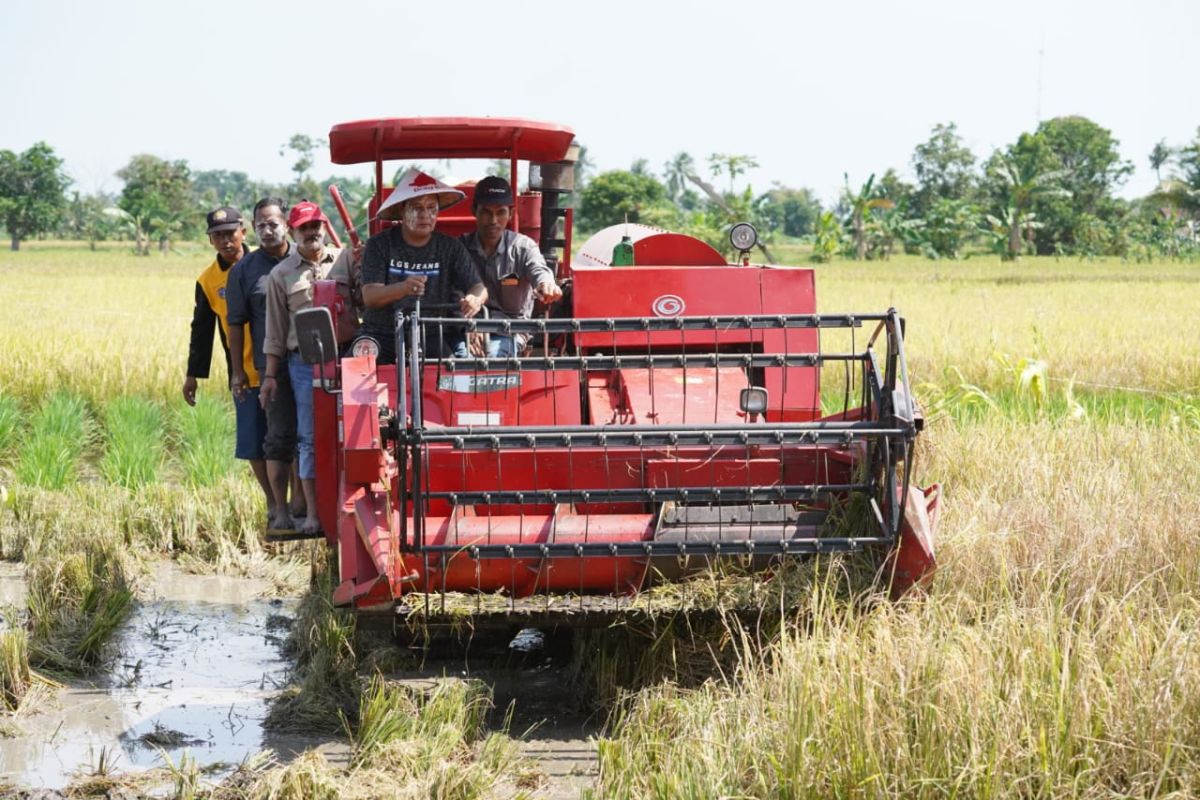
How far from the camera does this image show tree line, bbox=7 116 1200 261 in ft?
169

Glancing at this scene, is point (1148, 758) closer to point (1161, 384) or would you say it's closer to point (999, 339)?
point (1161, 384)

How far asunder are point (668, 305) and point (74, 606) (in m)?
3.10

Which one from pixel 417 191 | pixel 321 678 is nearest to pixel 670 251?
pixel 417 191

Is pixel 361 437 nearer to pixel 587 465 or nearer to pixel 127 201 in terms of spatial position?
pixel 587 465

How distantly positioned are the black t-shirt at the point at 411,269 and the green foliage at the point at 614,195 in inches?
1985

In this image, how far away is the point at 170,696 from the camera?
5781 millimetres

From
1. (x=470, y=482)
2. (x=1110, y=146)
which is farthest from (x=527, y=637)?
(x=1110, y=146)

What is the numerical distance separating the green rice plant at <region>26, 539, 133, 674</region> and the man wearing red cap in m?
0.86

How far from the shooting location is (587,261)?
862cm

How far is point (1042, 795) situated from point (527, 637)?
3261 millimetres

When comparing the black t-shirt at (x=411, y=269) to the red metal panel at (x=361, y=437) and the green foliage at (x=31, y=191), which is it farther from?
the green foliage at (x=31, y=191)

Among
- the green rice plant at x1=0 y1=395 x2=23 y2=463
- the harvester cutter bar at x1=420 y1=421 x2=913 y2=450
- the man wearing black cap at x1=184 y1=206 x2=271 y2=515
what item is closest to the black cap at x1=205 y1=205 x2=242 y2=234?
the man wearing black cap at x1=184 y1=206 x2=271 y2=515

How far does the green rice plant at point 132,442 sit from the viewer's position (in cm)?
951

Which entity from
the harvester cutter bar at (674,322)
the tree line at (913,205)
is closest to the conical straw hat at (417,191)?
the harvester cutter bar at (674,322)
